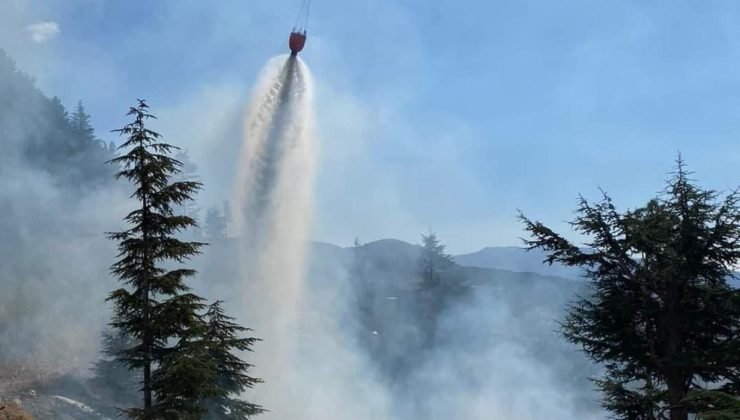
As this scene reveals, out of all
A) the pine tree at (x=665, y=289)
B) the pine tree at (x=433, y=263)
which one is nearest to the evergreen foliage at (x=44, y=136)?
the pine tree at (x=433, y=263)

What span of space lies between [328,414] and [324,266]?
2213cm

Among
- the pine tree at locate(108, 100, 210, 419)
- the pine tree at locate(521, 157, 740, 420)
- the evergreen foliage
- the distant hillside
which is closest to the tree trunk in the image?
the pine tree at locate(521, 157, 740, 420)

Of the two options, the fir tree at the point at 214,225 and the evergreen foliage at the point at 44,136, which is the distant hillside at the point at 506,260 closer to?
the fir tree at the point at 214,225

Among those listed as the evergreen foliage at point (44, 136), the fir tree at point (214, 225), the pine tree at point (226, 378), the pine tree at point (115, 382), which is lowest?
the pine tree at point (115, 382)

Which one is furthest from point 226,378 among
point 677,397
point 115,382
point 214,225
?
point 214,225

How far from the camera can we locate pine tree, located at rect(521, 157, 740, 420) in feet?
27.2

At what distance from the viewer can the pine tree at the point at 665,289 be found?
8.30 meters

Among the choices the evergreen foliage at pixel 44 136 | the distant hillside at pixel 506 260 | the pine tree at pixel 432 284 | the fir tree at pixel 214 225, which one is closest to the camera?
the pine tree at pixel 432 284

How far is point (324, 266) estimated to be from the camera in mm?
53906

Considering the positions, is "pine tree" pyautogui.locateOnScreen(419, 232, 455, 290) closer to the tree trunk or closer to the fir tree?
the fir tree

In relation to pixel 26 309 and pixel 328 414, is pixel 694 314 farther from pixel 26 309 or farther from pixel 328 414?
pixel 26 309

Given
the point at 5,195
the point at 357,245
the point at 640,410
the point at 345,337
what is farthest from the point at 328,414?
the point at 5,195

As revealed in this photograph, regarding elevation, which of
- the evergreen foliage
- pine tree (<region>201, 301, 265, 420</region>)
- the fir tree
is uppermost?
the evergreen foliage

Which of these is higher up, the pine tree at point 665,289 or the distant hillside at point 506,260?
the distant hillside at point 506,260
